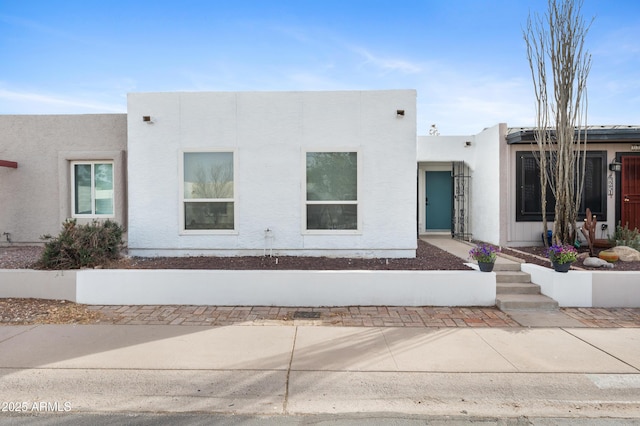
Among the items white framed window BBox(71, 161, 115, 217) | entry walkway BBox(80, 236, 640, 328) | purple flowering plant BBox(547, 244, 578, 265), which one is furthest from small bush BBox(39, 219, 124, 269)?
purple flowering plant BBox(547, 244, 578, 265)

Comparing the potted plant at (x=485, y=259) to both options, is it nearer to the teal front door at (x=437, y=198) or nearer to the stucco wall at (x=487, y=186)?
the stucco wall at (x=487, y=186)

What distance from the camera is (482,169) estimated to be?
11.1m

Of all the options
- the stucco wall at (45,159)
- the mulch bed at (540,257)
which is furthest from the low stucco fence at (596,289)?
the stucco wall at (45,159)

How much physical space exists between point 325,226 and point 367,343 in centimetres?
393

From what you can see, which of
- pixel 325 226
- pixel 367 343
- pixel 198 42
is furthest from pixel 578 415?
pixel 198 42

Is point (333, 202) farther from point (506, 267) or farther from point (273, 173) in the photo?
point (506, 267)

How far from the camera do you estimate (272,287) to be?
6.56 metres

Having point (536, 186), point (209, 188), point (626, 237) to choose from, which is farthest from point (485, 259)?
point (209, 188)

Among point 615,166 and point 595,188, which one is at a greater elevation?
point 615,166

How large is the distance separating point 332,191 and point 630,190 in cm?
769

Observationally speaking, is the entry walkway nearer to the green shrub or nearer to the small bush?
the small bush

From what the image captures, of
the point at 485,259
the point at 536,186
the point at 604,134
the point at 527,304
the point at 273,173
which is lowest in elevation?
the point at 527,304

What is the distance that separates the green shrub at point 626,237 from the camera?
870 centimetres

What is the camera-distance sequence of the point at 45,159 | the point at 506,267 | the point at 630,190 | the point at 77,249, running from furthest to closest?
the point at 630,190 → the point at 45,159 → the point at 506,267 → the point at 77,249
